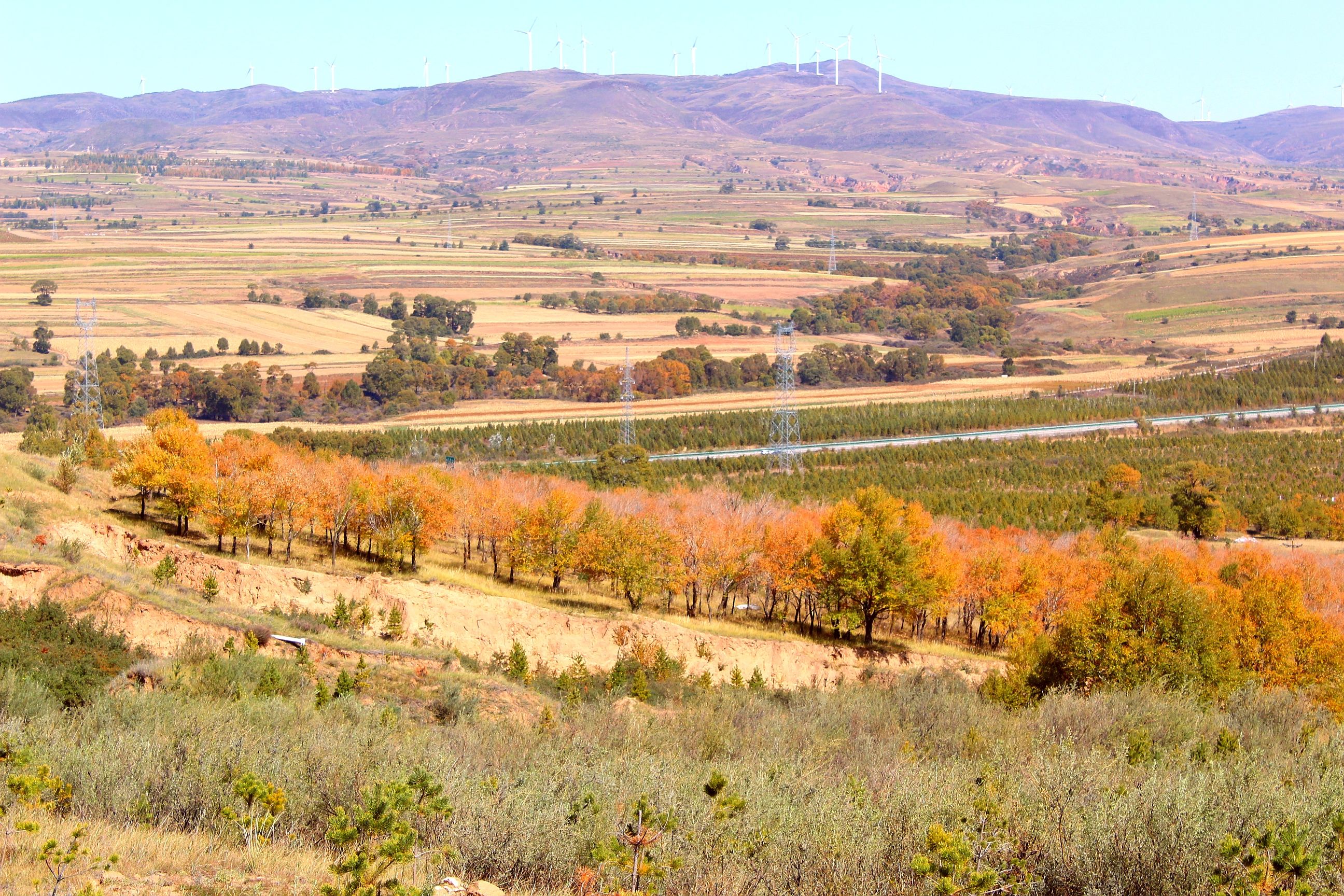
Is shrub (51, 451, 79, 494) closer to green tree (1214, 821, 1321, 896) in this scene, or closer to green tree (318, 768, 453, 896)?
green tree (318, 768, 453, 896)

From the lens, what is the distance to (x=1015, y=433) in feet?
293

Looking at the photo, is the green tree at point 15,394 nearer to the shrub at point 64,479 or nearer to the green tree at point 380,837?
the shrub at point 64,479

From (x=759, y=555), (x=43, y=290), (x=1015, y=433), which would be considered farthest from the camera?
(x=43, y=290)

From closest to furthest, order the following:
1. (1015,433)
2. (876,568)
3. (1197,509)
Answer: (876,568) → (1197,509) → (1015,433)

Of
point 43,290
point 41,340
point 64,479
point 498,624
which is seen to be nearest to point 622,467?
point 498,624

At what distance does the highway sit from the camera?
81125 mm

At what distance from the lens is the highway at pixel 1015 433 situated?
8112 cm

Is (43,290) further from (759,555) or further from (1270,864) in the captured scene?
(1270,864)

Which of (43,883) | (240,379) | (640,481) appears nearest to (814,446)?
(640,481)

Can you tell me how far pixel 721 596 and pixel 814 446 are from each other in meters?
34.3

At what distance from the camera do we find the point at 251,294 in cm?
13462

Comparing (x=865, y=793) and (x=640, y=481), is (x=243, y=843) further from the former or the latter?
(x=640, y=481)

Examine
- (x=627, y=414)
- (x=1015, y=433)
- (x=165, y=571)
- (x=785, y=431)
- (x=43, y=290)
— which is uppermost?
(x=43, y=290)

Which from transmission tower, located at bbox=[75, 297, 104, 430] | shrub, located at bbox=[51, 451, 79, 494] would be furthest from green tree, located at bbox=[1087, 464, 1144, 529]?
transmission tower, located at bbox=[75, 297, 104, 430]
